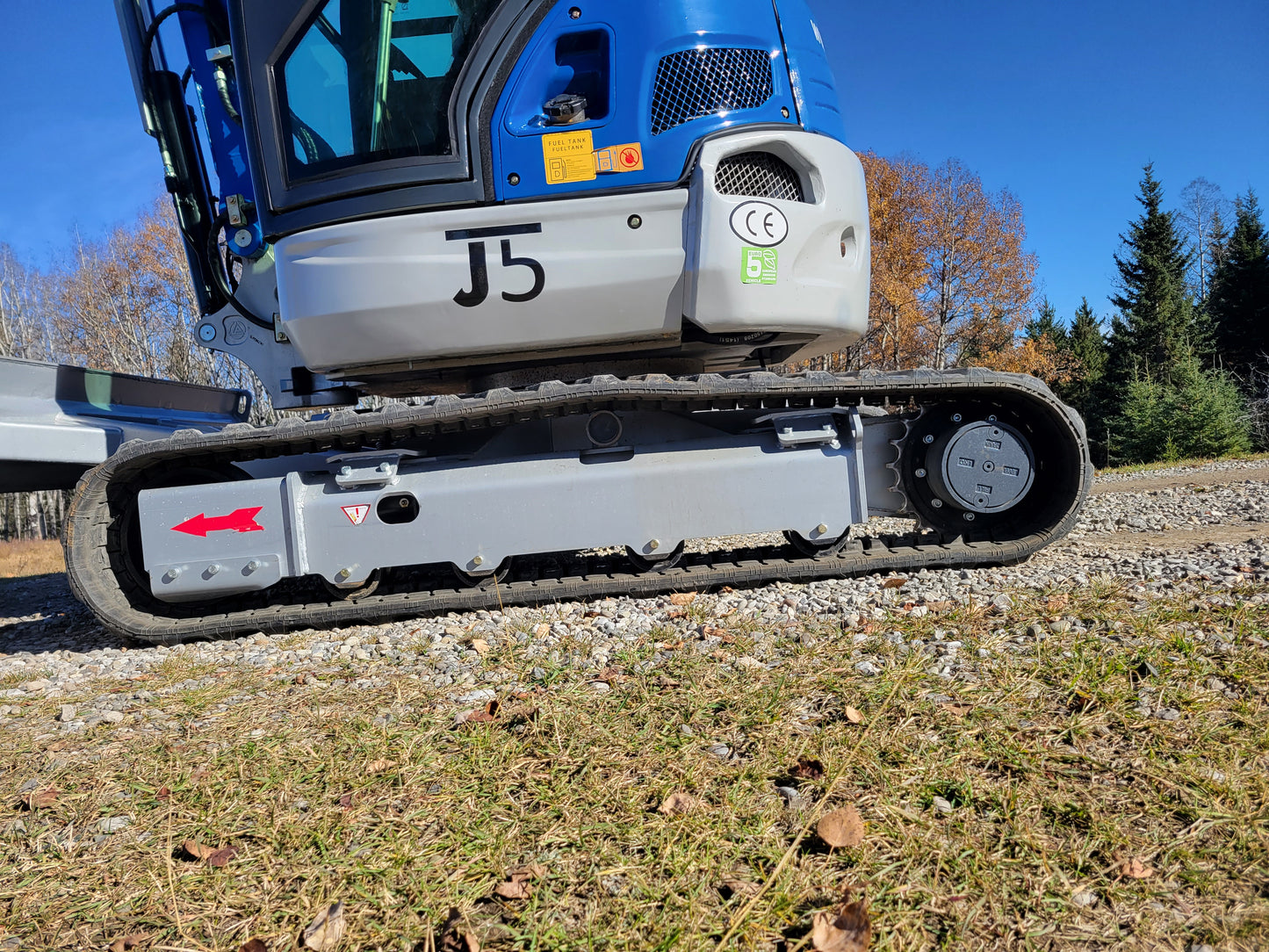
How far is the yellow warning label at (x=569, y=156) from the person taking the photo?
3141 millimetres

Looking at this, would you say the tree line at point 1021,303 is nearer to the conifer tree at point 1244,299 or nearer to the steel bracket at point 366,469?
the conifer tree at point 1244,299

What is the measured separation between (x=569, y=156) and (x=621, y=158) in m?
0.22

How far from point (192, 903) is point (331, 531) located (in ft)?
7.09

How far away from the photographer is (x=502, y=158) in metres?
3.16

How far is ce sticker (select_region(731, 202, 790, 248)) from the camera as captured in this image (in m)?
3.18

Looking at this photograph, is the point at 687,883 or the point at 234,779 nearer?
the point at 687,883

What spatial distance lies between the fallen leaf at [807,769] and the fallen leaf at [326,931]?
3.15 ft

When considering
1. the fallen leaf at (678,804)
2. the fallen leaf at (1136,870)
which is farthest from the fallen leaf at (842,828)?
the fallen leaf at (1136,870)

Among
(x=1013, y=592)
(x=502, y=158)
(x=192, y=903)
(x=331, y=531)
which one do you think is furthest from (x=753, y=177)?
(x=192, y=903)

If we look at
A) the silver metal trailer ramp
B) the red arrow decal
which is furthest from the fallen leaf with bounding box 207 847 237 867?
the silver metal trailer ramp

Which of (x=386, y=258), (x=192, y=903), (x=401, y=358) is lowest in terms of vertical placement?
(x=192, y=903)

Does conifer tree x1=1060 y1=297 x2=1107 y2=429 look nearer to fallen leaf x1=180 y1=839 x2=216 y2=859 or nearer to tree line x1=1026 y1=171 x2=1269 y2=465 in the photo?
tree line x1=1026 y1=171 x2=1269 y2=465

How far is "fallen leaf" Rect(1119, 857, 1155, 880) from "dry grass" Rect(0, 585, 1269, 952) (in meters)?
0.01

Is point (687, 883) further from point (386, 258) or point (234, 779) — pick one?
point (386, 258)
